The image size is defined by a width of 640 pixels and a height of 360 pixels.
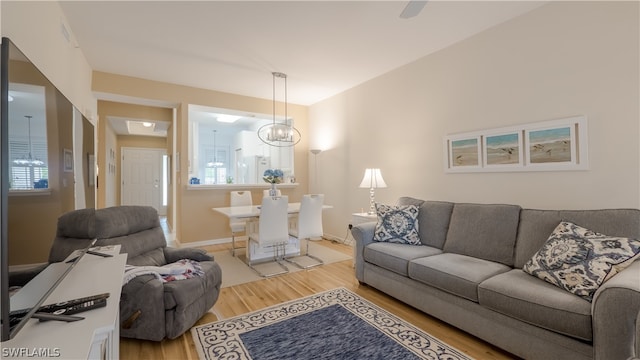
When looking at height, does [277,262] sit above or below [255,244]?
below

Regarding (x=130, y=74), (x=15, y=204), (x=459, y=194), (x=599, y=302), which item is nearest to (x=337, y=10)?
(x=459, y=194)

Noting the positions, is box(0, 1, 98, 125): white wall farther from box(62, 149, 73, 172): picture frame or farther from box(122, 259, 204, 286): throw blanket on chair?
box(122, 259, 204, 286): throw blanket on chair

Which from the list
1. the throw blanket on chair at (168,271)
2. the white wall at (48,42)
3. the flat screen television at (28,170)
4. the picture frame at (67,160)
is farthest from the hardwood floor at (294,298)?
the white wall at (48,42)

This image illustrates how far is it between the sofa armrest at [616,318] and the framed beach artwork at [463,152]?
Result: 1731 millimetres


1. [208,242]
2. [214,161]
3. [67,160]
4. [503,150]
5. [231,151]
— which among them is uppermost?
[231,151]

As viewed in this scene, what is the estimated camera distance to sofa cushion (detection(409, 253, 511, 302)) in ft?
6.78

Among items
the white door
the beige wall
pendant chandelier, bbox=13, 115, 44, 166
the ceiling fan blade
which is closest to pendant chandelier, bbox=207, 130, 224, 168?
the white door

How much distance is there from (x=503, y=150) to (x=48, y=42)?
162 inches

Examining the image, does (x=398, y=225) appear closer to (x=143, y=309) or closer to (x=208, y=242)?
(x=143, y=309)

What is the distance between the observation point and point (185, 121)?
469cm

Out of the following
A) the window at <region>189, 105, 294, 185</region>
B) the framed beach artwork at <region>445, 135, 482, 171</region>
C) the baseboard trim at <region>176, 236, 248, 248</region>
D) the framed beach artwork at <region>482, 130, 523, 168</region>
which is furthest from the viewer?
the window at <region>189, 105, 294, 185</region>

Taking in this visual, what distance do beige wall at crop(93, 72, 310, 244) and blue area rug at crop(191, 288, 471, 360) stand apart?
286cm

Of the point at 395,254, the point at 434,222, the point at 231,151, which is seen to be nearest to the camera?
the point at 395,254

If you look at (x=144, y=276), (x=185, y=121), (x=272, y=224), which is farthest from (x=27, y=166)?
(x=185, y=121)
